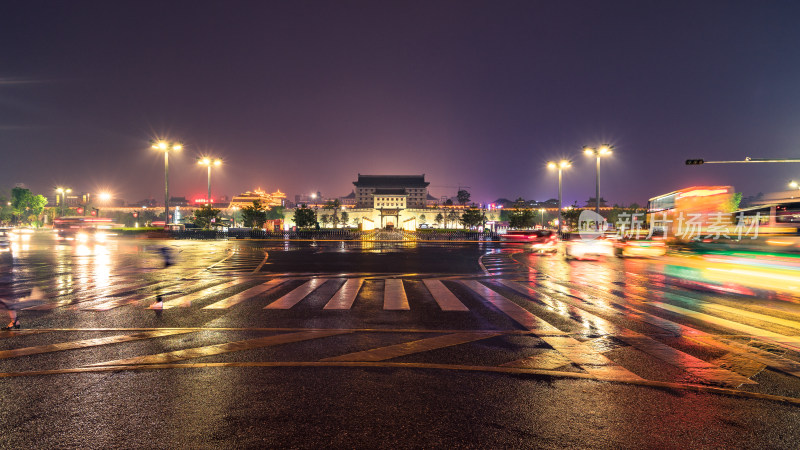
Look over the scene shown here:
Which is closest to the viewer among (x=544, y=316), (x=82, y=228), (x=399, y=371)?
(x=399, y=371)

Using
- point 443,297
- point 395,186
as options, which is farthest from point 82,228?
point 395,186

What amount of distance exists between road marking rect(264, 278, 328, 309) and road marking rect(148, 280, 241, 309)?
1.90 metres

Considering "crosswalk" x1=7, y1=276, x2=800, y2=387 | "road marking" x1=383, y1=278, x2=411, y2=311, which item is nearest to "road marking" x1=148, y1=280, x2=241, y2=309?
"crosswalk" x1=7, y1=276, x2=800, y2=387

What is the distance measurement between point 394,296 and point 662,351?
18.7 ft

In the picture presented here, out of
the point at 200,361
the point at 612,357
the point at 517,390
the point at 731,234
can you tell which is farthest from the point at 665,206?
the point at 200,361

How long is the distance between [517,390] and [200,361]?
3857 millimetres

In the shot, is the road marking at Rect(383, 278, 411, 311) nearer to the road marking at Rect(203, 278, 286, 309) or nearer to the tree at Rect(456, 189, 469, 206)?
the road marking at Rect(203, 278, 286, 309)

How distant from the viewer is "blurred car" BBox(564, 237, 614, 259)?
22047mm

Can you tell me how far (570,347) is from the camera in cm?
571

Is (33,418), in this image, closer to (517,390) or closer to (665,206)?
(517,390)

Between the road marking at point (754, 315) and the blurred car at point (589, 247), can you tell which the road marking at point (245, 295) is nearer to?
the road marking at point (754, 315)

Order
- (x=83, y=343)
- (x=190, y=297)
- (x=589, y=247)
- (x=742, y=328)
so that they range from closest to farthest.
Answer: (x=83, y=343) → (x=742, y=328) → (x=190, y=297) → (x=589, y=247)

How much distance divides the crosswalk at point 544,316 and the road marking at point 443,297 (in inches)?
0.9

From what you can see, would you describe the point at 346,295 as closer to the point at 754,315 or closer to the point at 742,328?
the point at 742,328
